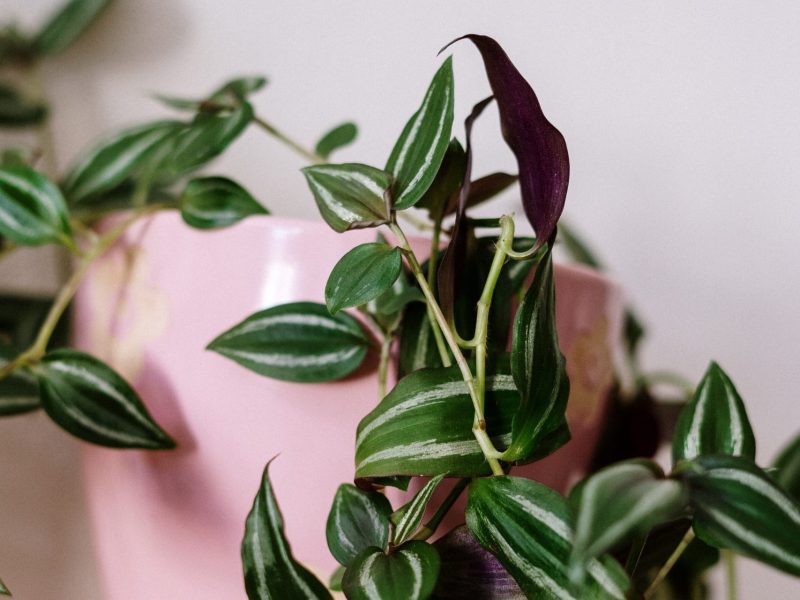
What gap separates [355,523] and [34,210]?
0.91 ft

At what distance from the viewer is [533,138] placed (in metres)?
0.29

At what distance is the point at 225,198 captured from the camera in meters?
0.39

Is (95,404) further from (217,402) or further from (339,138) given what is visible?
(339,138)

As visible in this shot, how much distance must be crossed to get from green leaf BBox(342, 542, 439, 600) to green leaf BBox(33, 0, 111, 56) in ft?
2.01

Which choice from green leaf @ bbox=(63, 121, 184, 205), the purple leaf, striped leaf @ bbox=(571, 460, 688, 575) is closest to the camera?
striped leaf @ bbox=(571, 460, 688, 575)

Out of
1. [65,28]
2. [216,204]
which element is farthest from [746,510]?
[65,28]

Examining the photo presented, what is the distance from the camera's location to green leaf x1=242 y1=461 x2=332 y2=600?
283 millimetres

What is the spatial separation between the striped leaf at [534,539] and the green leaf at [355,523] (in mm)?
51

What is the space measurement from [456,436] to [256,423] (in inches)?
5.1

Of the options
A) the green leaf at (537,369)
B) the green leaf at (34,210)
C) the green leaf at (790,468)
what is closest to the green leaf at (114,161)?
the green leaf at (34,210)

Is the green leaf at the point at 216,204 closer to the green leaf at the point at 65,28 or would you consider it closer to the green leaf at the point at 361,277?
the green leaf at the point at 361,277

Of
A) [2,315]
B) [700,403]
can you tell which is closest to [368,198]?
[700,403]

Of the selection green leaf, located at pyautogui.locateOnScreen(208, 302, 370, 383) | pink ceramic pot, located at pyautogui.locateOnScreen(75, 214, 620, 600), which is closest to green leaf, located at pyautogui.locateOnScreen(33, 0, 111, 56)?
pink ceramic pot, located at pyautogui.locateOnScreen(75, 214, 620, 600)

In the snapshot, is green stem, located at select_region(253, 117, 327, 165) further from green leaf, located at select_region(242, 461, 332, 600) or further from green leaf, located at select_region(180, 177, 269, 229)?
green leaf, located at select_region(242, 461, 332, 600)
